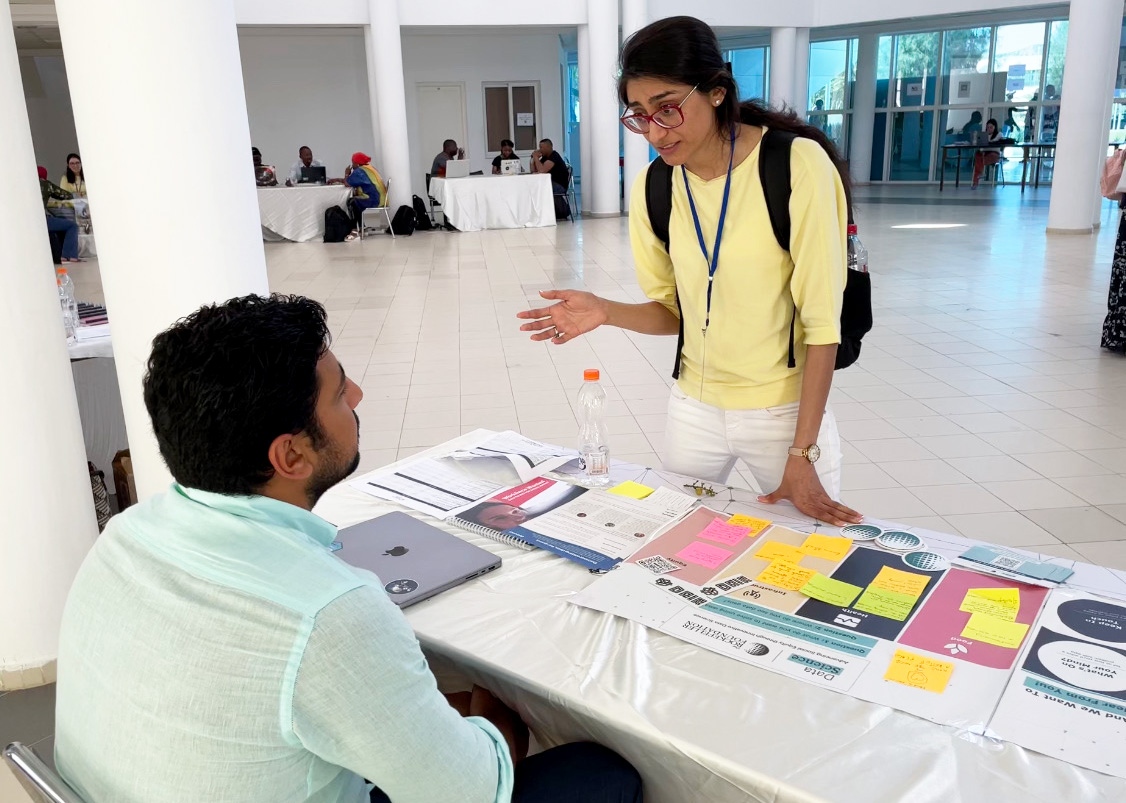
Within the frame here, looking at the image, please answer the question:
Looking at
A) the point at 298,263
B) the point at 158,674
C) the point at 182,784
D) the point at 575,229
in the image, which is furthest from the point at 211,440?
the point at 575,229

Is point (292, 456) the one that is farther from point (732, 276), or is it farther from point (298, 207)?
point (298, 207)

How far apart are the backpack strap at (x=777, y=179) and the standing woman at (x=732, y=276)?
0.02 metres

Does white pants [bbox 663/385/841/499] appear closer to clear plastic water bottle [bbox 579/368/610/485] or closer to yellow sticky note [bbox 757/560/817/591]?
clear plastic water bottle [bbox 579/368/610/485]

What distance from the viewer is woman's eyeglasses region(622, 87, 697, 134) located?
180 cm

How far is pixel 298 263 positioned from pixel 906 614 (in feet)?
35.1

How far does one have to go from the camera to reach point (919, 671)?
Answer: 1289 millimetres

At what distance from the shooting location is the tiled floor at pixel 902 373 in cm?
379

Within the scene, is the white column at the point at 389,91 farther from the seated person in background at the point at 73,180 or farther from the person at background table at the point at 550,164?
→ the seated person in background at the point at 73,180

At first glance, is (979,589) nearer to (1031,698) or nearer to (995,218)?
(1031,698)

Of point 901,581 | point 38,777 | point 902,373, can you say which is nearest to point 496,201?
point 902,373

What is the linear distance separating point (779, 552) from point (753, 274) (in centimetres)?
60

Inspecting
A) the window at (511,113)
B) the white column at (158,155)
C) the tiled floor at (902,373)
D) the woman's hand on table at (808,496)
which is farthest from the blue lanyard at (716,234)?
the window at (511,113)

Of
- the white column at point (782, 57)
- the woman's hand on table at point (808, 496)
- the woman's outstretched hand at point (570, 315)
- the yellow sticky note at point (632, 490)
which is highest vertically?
the white column at point (782, 57)

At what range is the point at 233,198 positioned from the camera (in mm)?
A: 2604
